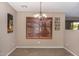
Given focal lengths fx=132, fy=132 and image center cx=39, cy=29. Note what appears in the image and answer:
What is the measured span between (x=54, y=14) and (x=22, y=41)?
6.21 feet

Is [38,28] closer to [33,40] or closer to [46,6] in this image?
[33,40]

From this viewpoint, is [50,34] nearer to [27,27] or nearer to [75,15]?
[27,27]

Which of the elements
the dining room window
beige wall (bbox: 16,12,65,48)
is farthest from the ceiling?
the dining room window

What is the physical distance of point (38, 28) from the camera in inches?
241

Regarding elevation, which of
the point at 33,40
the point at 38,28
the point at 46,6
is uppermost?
the point at 46,6

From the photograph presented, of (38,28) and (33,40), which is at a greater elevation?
(38,28)

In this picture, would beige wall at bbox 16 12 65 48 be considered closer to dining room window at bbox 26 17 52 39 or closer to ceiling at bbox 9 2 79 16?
dining room window at bbox 26 17 52 39

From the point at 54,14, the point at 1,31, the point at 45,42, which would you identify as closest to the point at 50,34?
the point at 45,42

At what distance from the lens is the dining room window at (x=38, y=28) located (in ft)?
19.7

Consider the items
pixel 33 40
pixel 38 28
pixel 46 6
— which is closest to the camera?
pixel 46 6

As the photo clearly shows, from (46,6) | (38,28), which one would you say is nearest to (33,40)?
(38,28)

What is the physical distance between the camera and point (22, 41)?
571 centimetres

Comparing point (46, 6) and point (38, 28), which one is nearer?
point (46, 6)

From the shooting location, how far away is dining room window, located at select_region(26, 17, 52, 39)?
19.7 feet
